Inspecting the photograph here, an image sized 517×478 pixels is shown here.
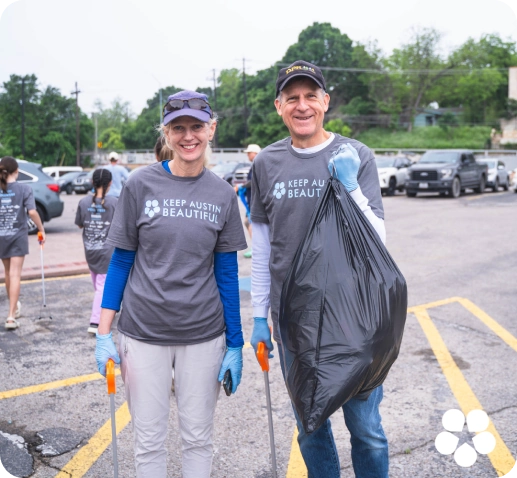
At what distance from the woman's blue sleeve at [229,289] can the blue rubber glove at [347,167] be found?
598 mm

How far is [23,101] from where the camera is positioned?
157 ft

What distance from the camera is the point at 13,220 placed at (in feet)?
19.2

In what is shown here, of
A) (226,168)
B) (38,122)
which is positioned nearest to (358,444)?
(226,168)

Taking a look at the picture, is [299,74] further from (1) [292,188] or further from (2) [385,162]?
(2) [385,162]

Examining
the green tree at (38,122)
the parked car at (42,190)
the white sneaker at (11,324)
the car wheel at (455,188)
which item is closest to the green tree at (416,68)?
the green tree at (38,122)

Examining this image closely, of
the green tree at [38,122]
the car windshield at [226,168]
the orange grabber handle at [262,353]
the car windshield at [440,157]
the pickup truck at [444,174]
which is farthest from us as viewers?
the green tree at [38,122]

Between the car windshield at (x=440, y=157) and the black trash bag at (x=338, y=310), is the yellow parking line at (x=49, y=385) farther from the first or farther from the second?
the car windshield at (x=440, y=157)

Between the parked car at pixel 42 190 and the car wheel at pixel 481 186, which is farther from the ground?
the parked car at pixel 42 190

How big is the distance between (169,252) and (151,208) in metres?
0.20

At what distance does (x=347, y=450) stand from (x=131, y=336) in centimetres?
160

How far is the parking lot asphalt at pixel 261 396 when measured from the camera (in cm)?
323

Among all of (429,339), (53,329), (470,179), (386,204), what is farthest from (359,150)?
(470,179)

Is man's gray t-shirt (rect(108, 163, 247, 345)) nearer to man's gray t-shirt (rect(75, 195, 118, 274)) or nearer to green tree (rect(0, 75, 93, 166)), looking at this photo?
man's gray t-shirt (rect(75, 195, 118, 274))

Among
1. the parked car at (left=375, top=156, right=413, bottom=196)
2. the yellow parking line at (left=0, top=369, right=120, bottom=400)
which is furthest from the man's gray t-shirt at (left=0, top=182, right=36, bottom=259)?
the parked car at (left=375, top=156, right=413, bottom=196)
